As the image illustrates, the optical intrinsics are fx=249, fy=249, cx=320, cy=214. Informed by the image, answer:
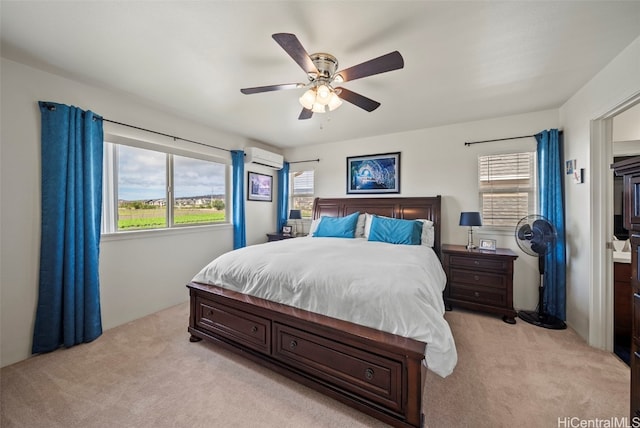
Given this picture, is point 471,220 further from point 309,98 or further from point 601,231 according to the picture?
point 309,98

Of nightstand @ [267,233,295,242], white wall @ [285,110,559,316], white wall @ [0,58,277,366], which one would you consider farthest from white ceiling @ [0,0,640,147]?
nightstand @ [267,233,295,242]

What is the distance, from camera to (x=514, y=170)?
3.24 metres

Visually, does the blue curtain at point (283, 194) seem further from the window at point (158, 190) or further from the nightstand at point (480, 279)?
the nightstand at point (480, 279)

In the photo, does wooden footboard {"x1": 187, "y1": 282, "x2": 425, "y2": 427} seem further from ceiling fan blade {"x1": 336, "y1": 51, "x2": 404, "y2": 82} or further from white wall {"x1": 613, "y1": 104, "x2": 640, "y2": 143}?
white wall {"x1": 613, "y1": 104, "x2": 640, "y2": 143}

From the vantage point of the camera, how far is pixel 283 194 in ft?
16.1

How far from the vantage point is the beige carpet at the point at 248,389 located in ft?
5.02

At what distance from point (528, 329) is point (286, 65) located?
11.6 ft

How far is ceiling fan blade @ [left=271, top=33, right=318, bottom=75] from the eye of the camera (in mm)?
1384

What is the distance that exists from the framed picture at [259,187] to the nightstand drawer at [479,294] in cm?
336

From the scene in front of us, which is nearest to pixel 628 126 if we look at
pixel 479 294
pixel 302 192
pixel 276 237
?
pixel 479 294

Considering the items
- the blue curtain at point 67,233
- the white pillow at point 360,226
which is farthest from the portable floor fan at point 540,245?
the blue curtain at point 67,233

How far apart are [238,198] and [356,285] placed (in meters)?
2.83

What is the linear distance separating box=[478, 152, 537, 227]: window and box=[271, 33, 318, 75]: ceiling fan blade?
2.87m

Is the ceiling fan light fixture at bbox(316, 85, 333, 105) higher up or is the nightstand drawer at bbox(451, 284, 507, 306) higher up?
the ceiling fan light fixture at bbox(316, 85, 333, 105)
